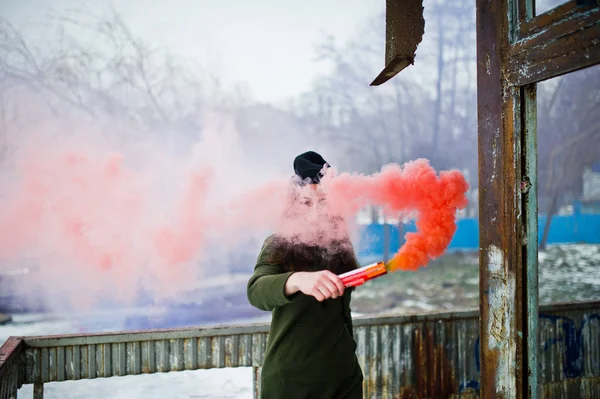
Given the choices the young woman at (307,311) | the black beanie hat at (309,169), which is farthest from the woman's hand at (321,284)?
the black beanie hat at (309,169)

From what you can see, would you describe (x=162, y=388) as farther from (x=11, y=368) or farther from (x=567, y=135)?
(x=567, y=135)

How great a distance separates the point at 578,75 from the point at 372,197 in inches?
570

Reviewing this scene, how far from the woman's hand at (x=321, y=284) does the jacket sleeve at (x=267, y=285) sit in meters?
0.14

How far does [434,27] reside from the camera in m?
13.3

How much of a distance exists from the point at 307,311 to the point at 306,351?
21 cm

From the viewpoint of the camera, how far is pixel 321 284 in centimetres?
186

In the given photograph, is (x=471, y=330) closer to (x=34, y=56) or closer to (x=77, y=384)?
(x=77, y=384)

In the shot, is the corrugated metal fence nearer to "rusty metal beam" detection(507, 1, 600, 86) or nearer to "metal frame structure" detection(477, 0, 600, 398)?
"metal frame structure" detection(477, 0, 600, 398)

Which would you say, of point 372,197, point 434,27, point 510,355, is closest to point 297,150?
point 434,27

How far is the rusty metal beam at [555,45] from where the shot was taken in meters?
1.52

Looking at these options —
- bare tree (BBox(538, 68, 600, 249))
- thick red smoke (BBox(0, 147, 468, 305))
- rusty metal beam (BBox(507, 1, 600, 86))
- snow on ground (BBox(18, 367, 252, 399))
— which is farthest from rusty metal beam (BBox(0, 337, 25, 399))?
bare tree (BBox(538, 68, 600, 249))

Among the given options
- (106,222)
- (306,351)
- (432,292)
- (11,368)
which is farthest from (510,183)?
(432,292)

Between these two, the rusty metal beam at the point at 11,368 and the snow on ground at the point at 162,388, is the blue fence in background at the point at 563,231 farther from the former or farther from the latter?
the rusty metal beam at the point at 11,368

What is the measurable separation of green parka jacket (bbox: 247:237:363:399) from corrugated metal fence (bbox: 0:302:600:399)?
186 cm
